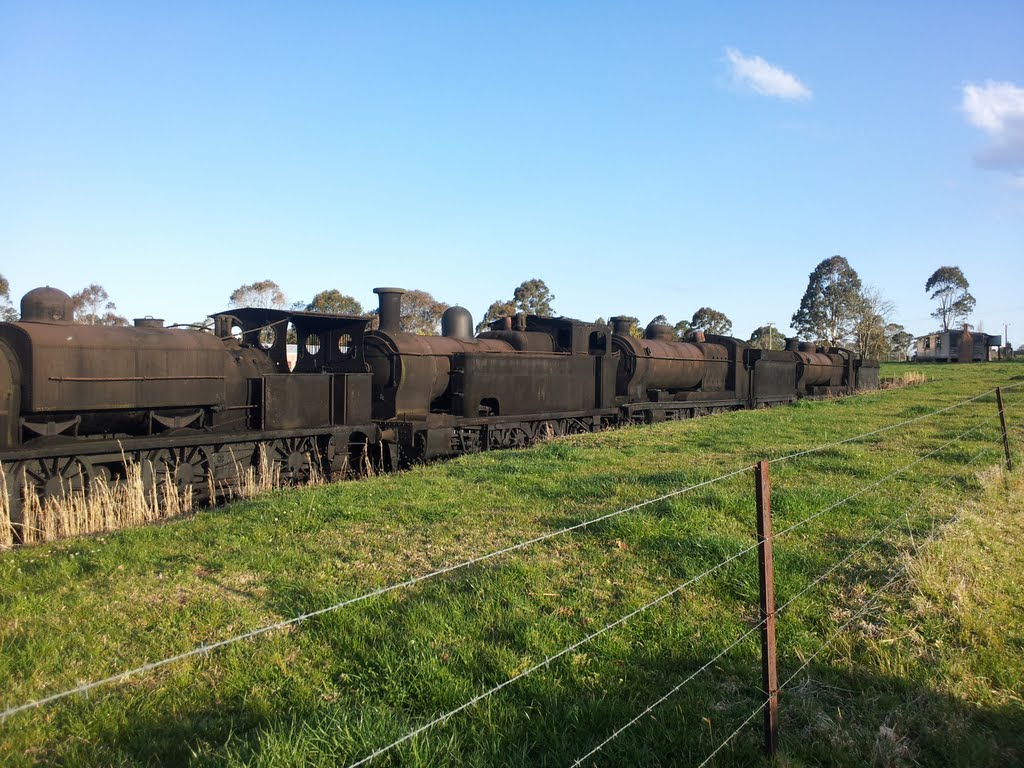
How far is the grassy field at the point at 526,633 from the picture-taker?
3398mm

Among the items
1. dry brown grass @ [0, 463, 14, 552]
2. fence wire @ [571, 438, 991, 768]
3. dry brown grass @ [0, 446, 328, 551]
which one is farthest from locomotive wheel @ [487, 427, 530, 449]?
dry brown grass @ [0, 463, 14, 552]

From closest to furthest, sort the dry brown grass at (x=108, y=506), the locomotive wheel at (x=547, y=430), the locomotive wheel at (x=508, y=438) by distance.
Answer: the dry brown grass at (x=108, y=506) → the locomotive wheel at (x=508, y=438) → the locomotive wheel at (x=547, y=430)

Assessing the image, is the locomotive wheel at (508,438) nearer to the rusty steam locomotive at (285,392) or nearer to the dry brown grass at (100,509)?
the rusty steam locomotive at (285,392)

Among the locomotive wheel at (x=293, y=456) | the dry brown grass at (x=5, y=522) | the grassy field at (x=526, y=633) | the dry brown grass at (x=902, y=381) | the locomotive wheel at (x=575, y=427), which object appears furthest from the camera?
the dry brown grass at (x=902, y=381)

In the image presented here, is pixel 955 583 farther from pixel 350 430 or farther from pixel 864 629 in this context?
pixel 350 430

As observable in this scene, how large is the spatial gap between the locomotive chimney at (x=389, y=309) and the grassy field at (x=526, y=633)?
212 inches

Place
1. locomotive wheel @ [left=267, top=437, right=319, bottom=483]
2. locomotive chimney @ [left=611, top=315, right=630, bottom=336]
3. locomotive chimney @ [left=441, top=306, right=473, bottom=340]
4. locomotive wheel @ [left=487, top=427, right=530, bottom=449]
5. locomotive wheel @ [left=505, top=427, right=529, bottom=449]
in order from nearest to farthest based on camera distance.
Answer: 1. locomotive wheel @ [left=267, top=437, right=319, bottom=483]
2. locomotive wheel @ [left=487, top=427, right=530, bottom=449]
3. locomotive wheel @ [left=505, top=427, right=529, bottom=449]
4. locomotive chimney @ [left=441, top=306, right=473, bottom=340]
5. locomotive chimney @ [left=611, top=315, right=630, bottom=336]

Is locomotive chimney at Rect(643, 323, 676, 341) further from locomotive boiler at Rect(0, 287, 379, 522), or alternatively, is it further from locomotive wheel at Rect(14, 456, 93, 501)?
locomotive wheel at Rect(14, 456, 93, 501)

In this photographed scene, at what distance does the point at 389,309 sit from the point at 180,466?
5.00 meters

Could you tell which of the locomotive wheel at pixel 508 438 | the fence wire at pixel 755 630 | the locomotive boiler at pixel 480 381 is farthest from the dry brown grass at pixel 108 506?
the fence wire at pixel 755 630

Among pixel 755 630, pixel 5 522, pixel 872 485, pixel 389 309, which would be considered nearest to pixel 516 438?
pixel 389 309

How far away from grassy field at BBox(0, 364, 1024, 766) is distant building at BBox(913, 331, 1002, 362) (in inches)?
2448

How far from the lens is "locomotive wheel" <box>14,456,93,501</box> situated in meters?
8.07

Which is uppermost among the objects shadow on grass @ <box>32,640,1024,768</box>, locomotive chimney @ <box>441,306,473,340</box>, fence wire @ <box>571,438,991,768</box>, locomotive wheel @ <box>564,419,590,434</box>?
locomotive chimney @ <box>441,306,473,340</box>
